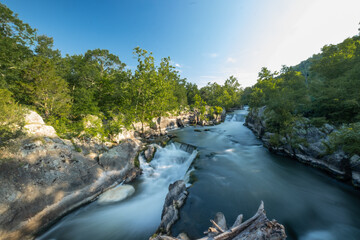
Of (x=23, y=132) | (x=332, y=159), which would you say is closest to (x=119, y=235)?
(x=23, y=132)

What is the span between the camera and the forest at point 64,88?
870 cm

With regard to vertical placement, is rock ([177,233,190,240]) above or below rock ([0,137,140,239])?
below

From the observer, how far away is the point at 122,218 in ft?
21.2

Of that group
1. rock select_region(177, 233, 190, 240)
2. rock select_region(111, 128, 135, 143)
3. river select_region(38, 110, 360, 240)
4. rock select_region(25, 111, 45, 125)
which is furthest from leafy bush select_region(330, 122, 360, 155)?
rock select_region(25, 111, 45, 125)

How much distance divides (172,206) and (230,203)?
11.4 ft

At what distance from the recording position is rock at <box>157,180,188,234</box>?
16.7 ft

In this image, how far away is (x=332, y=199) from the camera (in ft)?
23.4

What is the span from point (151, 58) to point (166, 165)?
13.2 meters

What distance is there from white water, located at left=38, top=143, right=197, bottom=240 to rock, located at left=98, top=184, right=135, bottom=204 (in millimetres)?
285

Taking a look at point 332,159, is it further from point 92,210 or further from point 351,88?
point 92,210

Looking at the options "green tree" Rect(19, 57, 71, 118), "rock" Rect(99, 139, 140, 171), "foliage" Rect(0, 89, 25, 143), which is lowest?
"rock" Rect(99, 139, 140, 171)

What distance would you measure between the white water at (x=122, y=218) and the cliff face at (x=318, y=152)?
11.9 meters

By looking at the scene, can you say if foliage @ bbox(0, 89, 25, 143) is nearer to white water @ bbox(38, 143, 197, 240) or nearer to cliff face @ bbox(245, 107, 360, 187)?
white water @ bbox(38, 143, 197, 240)

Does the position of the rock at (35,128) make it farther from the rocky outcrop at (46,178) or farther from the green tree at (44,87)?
the green tree at (44,87)
